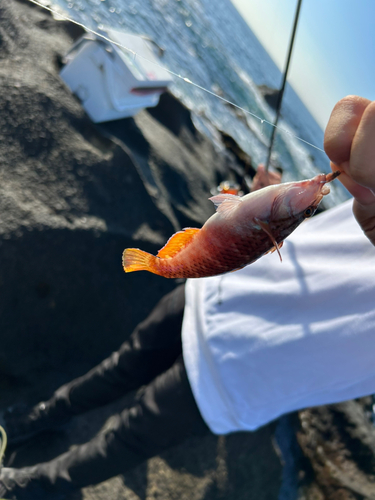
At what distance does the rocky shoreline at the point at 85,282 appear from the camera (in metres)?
2.61

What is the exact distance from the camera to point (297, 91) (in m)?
1.55

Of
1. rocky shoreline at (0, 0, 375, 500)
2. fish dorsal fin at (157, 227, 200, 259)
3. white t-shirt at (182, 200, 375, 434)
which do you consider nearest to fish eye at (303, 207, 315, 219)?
fish dorsal fin at (157, 227, 200, 259)

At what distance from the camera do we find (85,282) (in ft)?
9.41

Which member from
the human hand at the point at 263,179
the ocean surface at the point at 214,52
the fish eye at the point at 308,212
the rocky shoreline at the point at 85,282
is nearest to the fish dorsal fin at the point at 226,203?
the fish eye at the point at 308,212

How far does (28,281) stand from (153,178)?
1.61m

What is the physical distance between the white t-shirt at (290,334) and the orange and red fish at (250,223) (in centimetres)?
83

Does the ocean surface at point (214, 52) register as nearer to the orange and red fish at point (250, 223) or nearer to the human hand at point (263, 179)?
the human hand at point (263, 179)

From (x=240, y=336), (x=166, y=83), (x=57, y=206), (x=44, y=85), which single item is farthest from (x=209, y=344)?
(x=44, y=85)

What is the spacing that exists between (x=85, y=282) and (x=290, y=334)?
6.21 feet

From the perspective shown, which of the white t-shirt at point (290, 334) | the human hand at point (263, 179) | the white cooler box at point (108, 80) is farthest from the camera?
the white cooler box at point (108, 80)

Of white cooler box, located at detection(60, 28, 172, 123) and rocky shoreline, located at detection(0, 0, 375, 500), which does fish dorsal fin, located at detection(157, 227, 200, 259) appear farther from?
rocky shoreline, located at detection(0, 0, 375, 500)

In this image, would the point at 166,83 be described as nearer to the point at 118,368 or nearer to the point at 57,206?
the point at 57,206

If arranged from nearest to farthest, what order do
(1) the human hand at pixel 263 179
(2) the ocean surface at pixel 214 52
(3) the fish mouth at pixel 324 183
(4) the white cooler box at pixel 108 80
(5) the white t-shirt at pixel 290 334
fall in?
(3) the fish mouth at pixel 324 183 < (2) the ocean surface at pixel 214 52 < (5) the white t-shirt at pixel 290 334 < (1) the human hand at pixel 263 179 < (4) the white cooler box at pixel 108 80

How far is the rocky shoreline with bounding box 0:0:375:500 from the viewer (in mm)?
2607
